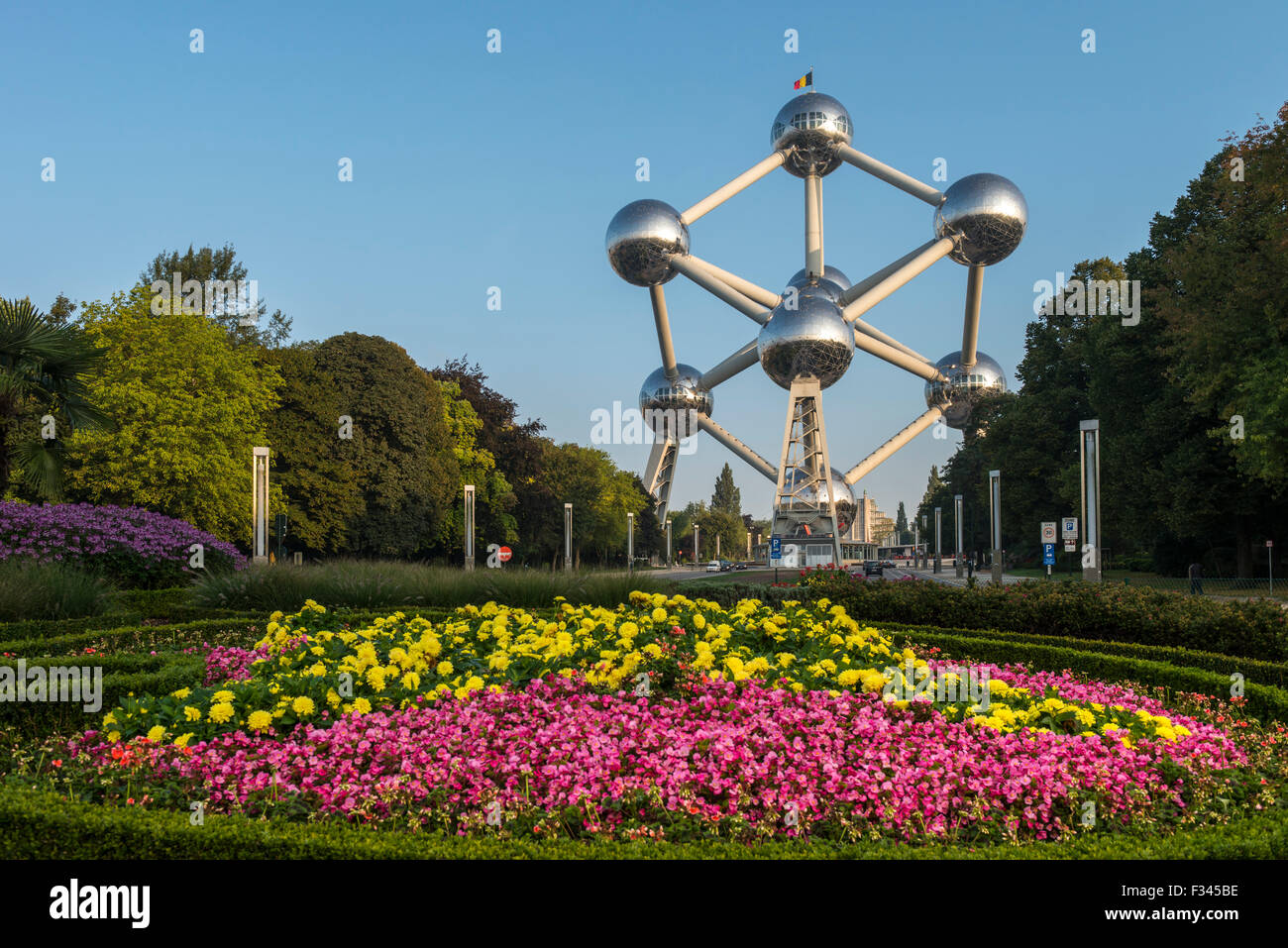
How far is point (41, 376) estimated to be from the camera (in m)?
15.6

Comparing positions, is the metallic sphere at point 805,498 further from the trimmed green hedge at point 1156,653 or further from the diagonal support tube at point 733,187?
the trimmed green hedge at point 1156,653

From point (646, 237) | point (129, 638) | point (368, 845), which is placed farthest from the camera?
point (646, 237)

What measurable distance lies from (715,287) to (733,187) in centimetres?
594

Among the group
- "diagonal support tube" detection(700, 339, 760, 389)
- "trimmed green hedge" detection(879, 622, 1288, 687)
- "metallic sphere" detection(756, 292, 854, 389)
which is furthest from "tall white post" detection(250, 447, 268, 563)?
"diagonal support tube" detection(700, 339, 760, 389)

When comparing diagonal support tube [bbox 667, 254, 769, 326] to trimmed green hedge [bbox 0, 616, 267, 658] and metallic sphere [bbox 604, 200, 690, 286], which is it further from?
trimmed green hedge [bbox 0, 616, 267, 658]

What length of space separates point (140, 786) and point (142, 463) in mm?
26985

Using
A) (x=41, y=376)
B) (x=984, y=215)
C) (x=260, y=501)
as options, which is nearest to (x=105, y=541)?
(x=41, y=376)

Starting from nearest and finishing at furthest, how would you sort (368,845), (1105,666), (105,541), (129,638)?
1. (368,845)
2. (1105,666)
3. (129,638)
4. (105,541)

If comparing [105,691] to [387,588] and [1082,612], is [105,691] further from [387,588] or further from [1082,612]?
[1082,612]

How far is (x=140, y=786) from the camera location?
5.44m

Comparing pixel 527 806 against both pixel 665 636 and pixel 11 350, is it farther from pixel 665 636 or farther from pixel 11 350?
pixel 11 350

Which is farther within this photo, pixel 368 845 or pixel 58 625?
pixel 58 625

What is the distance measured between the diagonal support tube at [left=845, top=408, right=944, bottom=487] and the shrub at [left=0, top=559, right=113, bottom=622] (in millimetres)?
51765

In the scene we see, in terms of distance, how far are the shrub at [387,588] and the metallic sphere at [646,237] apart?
116ft
